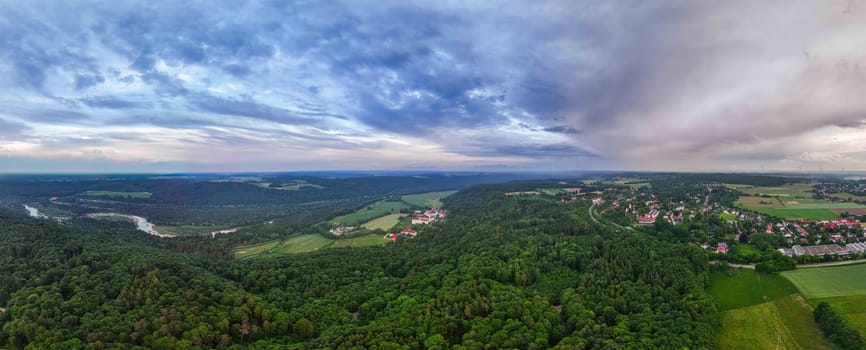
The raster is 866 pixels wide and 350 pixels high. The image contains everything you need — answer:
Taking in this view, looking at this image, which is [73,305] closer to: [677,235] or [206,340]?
[206,340]

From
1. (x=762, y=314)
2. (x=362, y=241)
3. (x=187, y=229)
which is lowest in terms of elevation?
(x=187, y=229)

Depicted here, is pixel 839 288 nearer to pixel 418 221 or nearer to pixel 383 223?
pixel 418 221

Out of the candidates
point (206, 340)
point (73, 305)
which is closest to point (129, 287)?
point (73, 305)

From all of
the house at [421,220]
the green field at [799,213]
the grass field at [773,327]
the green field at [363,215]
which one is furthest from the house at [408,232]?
the green field at [799,213]

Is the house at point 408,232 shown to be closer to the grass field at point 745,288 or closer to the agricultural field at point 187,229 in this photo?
the grass field at point 745,288

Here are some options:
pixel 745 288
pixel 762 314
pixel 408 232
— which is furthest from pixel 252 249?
pixel 745 288

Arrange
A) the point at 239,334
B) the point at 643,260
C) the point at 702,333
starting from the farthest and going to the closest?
the point at 643,260, the point at 239,334, the point at 702,333
